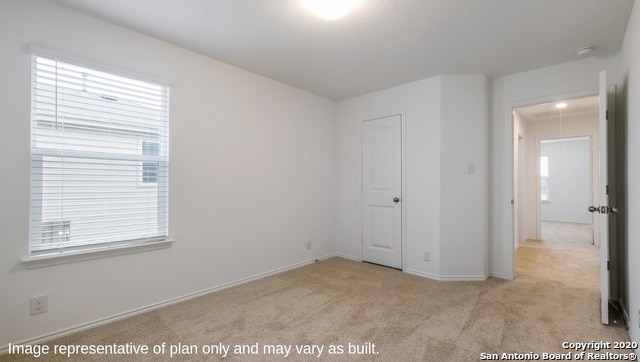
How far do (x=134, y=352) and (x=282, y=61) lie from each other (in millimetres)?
2773

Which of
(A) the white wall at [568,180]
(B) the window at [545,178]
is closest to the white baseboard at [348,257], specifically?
(A) the white wall at [568,180]

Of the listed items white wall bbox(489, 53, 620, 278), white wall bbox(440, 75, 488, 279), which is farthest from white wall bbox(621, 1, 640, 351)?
white wall bbox(440, 75, 488, 279)

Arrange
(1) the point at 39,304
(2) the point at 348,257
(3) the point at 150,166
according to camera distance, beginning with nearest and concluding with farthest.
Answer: (1) the point at 39,304
(3) the point at 150,166
(2) the point at 348,257

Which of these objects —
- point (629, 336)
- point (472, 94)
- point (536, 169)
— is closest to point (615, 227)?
point (629, 336)

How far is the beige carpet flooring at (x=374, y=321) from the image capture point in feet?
6.56

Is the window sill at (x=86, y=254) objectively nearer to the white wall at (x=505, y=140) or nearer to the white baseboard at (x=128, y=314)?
the white baseboard at (x=128, y=314)

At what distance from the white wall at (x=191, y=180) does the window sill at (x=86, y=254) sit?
45 mm

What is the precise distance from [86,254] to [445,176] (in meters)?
3.56

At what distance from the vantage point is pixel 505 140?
11.4ft

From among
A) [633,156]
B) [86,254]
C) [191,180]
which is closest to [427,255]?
[633,156]

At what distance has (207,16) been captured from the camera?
88.9 inches

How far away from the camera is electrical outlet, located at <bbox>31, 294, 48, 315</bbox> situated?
206cm

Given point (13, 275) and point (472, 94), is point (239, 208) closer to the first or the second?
point (13, 275)

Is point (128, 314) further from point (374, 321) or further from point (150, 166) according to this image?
point (374, 321)
